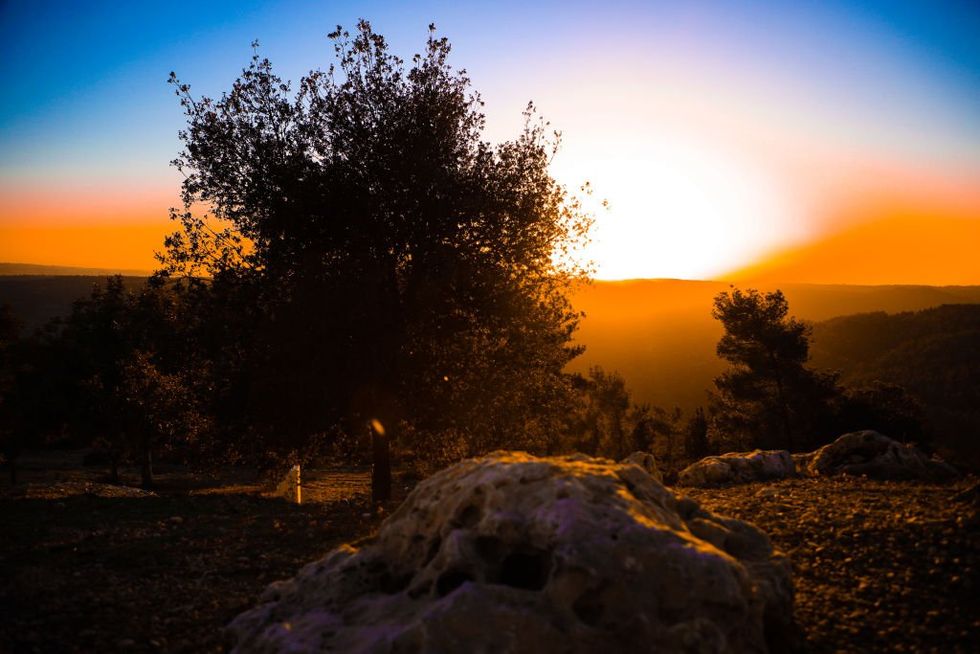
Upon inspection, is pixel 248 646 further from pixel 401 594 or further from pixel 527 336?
pixel 527 336

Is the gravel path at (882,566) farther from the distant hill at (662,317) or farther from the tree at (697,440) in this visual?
the distant hill at (662,317)

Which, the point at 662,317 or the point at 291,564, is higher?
the point at 662,317

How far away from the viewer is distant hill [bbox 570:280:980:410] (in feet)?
363

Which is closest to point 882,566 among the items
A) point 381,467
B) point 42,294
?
point 381,467

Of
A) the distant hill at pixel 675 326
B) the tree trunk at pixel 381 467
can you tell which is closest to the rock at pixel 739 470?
the tree trunk at pixel 381 467

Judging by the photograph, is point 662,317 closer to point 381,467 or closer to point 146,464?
point 146,464

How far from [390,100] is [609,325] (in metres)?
150

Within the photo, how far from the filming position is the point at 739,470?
16.1 m

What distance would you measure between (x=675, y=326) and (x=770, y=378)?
114 meters

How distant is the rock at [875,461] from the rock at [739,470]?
96 centimetres

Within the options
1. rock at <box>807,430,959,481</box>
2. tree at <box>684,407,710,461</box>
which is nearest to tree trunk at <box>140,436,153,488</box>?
rock at <box>807,430,959,481</box>

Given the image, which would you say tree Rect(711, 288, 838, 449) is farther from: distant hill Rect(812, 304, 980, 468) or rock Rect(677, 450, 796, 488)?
rock Rect(677, 450, 796, 488)

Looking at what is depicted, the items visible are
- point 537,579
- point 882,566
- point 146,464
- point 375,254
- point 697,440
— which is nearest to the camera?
point 537,579

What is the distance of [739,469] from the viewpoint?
634 inches
